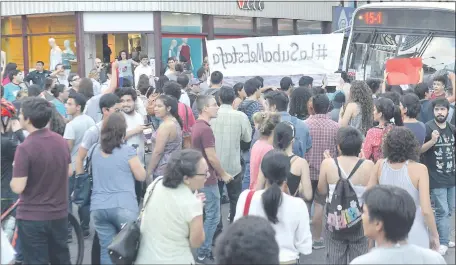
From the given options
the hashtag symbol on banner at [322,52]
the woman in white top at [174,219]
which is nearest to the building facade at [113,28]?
the hashtag symbol on banner at [322,52]

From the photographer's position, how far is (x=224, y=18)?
24.6 metres

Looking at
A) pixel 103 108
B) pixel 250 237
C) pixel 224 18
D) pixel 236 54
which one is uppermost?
pixel 224 18

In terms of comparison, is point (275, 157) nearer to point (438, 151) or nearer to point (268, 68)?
point (438, 151)

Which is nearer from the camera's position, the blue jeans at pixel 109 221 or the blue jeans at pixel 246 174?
the blue jeans at pixel 109 221

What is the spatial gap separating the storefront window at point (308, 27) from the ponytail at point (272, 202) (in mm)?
24983

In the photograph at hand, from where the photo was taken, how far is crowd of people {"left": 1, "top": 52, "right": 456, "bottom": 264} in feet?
12.3

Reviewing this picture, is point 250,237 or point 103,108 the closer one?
point 250,237

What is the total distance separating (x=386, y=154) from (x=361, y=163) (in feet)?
0.72

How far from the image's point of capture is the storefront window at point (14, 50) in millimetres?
23562

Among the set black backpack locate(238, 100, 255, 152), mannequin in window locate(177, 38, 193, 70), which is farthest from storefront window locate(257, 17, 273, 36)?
black backpack locate(238, 100, 255, 152)

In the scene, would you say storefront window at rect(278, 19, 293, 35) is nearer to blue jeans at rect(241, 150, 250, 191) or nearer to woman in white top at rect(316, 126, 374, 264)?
blue jeans at rect(241, 150, 250, 191)

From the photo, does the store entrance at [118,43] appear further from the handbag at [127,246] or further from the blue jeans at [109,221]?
the handbag at [127,246]

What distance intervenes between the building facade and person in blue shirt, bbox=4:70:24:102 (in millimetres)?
9273

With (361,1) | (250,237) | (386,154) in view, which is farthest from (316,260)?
(361,1)
